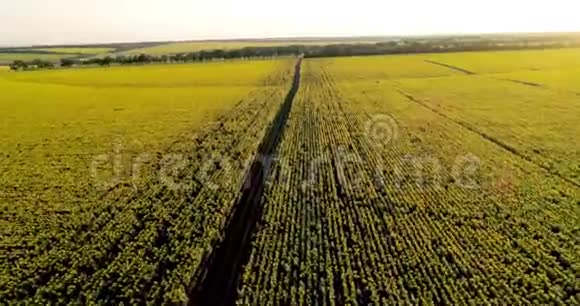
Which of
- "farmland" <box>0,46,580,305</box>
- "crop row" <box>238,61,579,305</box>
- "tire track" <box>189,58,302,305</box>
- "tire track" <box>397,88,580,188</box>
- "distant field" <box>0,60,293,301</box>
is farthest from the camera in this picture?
"tire track" <box>397,88,580,188</box>

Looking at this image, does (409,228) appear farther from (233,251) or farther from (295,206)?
(233,251)

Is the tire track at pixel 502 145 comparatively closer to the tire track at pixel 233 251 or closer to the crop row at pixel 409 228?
the crop row at pixel 409 228

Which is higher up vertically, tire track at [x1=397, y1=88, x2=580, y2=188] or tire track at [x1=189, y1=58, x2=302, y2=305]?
tire track at [x1=397, y1=88, x2=580, y2=188]

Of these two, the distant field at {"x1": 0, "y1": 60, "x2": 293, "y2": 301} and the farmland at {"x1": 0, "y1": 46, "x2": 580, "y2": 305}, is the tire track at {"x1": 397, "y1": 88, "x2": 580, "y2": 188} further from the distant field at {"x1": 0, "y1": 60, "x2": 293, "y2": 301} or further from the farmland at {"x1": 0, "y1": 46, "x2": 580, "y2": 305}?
the distant field at {"x1": 0, "y1": 60, "x2": 293, "y2": 301}

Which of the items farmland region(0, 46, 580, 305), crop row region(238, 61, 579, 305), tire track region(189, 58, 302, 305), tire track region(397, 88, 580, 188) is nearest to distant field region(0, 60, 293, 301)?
farmland region(0, 46, 580, 305)

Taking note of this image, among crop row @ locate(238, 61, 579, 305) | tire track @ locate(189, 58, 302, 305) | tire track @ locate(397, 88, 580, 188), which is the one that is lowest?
tire track @ locate(189, 58, 302, 305)

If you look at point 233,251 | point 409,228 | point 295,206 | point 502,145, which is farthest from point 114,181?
point 502,145

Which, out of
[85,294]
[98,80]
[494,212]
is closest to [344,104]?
[494,212]

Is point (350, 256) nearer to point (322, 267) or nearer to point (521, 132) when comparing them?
point (322, 267)
